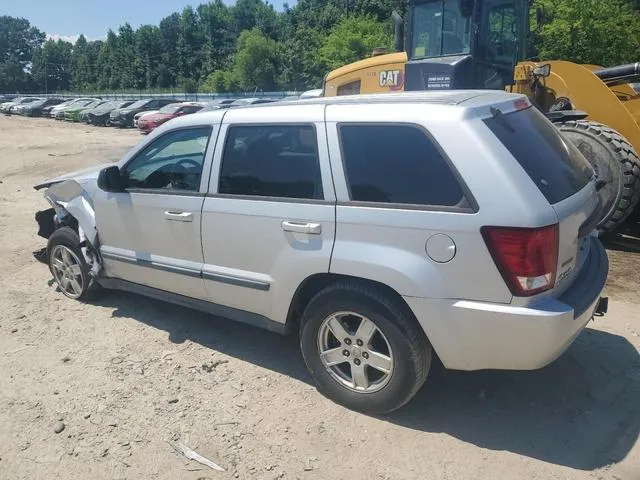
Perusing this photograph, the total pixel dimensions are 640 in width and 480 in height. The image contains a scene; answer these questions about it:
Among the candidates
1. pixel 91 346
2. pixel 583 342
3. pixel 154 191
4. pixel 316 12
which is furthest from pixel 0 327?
pixel 316 12

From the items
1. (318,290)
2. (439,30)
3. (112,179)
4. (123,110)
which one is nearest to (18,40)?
(123,110)

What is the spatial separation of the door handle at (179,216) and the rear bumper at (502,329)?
1727 millimetres

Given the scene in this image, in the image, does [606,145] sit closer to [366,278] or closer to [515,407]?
[515,407]

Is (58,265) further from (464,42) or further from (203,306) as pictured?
(464,42)

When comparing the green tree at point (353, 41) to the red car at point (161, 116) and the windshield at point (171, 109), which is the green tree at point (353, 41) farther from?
the red car at point (161, 116)

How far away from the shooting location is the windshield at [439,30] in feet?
23.9

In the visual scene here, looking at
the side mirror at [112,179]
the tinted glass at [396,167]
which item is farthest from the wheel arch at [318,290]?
the side mirror at [112,179]

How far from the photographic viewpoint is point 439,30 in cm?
750

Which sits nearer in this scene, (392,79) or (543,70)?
(543,70)

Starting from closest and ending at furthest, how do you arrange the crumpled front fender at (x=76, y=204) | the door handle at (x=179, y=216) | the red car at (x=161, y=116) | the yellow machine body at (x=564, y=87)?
the door handle at (x=179, y=216) → the crumpled front fender at (x=76, y=204) → the yellow machine body at (x=564, y=87) → the red car at (x=161, y=116)

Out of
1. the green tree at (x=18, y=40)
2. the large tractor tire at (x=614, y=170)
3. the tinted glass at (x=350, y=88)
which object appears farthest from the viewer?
the green tree at (x=18, y=40)

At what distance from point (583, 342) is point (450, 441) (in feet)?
5.34

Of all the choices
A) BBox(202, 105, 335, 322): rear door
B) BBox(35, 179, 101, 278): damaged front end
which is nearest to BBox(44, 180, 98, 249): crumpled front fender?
BBox(35, 179, 101, 278): damaged front end

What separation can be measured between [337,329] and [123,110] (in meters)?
32.6
